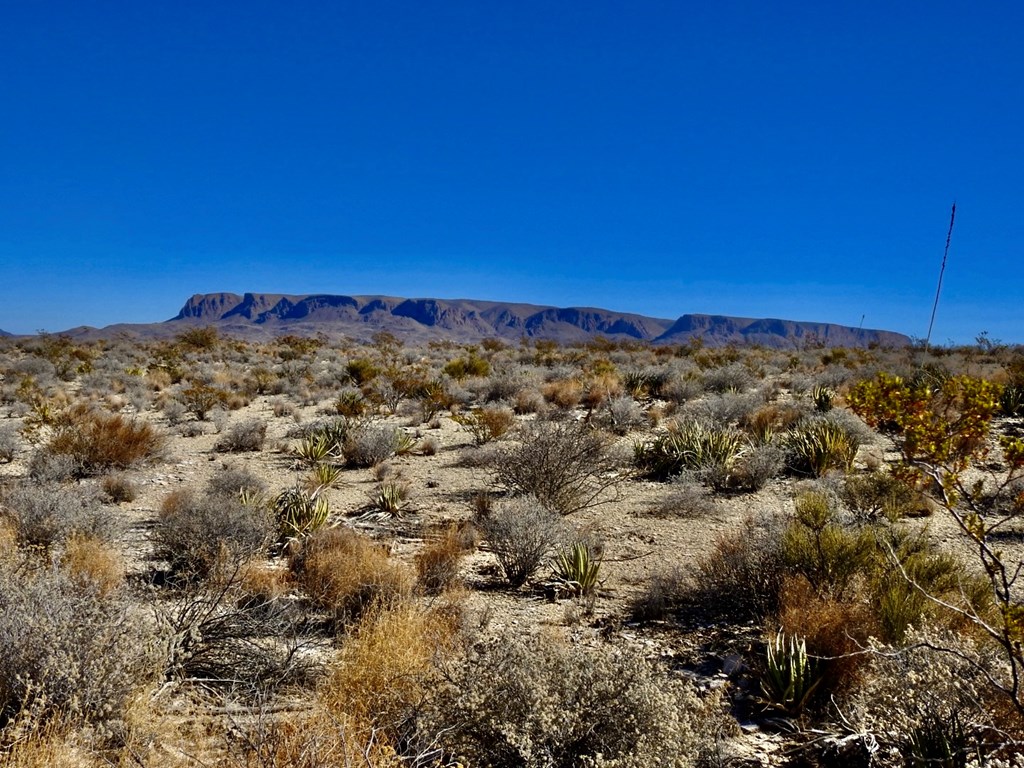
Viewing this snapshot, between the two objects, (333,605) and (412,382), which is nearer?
(333,605)

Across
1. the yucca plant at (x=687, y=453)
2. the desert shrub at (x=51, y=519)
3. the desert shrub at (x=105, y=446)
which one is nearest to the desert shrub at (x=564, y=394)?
the yucca plant at (x=687, y=453)

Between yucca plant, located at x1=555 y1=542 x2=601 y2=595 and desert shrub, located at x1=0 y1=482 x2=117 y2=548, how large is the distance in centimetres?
425

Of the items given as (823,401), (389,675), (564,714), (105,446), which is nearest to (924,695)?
(564,714)

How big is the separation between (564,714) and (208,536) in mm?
4053

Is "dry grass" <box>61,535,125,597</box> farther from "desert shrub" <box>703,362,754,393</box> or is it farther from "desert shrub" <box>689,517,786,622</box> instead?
"desert shrub" <box>703,362,754,393</box>

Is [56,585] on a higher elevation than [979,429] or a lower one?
lower

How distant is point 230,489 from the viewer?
26.0 ft

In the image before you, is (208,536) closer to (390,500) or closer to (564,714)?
(390,500)

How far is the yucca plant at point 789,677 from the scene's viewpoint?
359cm

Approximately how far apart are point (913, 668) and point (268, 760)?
299cm

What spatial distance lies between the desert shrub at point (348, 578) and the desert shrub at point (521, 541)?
→ 2.94 ft

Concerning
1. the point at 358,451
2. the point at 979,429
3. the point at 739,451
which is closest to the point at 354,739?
the point at 979,429

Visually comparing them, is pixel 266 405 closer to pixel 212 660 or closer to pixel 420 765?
pixel 212 660

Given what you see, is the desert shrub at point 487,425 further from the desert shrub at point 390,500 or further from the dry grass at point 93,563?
the dry grass at point 93,563
